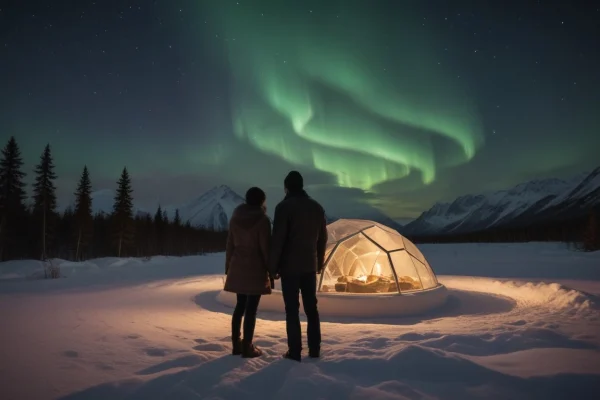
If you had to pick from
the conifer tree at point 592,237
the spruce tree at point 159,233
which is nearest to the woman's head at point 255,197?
the conifer tree at point 592,237

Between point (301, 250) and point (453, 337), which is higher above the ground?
point (301, 250)

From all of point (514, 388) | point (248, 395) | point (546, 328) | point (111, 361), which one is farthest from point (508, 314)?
point (111, 361)

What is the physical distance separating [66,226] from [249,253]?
59.5m

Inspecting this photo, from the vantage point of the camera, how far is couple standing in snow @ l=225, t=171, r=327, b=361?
15.4 feet

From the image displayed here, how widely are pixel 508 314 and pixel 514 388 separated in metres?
5.09

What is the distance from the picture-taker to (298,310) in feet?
15.2

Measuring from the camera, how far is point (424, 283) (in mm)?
10281

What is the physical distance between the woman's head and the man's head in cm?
36

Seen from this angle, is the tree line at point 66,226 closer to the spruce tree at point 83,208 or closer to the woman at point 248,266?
the spruce tree at point 83,208

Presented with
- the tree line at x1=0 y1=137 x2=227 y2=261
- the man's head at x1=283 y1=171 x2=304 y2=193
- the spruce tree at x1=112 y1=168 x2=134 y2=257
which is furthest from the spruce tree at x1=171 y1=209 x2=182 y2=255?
the man's head at x1=283 y1=171 x2=304 y2=193

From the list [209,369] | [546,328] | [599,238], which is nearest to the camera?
[209,369]

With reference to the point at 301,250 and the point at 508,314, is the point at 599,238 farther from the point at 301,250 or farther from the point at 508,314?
the point at 301,250

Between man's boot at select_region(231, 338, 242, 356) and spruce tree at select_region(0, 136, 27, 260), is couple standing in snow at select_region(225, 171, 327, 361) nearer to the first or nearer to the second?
man's boot at select_region(231, 338, 242, 356)

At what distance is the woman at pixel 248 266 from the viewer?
186 inches
